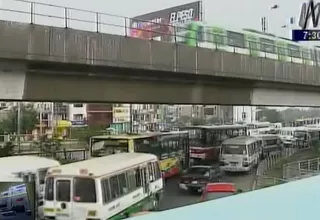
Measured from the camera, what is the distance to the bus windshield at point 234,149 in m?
2.32

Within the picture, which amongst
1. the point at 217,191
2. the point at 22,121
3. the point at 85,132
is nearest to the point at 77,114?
the point at 85,132

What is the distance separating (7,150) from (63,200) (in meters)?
0.26

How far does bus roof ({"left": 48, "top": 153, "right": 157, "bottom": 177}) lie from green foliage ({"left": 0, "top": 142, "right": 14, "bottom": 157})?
149 millimetres

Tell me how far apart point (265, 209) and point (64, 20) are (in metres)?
1.20

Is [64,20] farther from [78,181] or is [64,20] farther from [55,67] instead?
[78,181]

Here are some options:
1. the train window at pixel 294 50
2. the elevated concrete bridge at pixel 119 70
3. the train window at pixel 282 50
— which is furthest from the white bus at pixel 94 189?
the train window at pixel 294 50

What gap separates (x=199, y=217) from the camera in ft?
5.98

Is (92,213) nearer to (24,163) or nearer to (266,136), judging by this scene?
(24,163)

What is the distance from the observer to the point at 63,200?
151 centimetres

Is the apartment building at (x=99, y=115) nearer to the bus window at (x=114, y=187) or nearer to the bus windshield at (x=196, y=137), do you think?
the bus window at (x=114, y=187)

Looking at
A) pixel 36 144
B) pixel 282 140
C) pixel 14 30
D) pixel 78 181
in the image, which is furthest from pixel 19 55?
pixel 282 140

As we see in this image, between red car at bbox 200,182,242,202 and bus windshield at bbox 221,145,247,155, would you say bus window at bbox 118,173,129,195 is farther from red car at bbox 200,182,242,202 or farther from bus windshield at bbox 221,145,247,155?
bus windshield at bbox 221,145,247,155

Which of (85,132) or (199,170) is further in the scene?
(199,170)

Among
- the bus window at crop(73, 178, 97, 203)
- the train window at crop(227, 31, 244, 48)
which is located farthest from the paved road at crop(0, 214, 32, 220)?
the train window at crop(227, 31, 244, 48)
